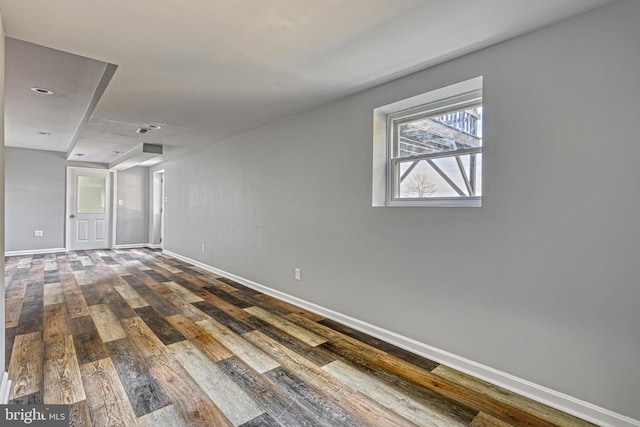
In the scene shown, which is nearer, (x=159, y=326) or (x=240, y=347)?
(x=240, y=347)

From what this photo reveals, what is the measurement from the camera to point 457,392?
1939 mm

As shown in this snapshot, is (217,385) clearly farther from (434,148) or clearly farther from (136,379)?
(434,148)

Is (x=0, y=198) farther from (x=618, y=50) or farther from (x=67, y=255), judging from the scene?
(x=67, y=255)

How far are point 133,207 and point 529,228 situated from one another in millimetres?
9017

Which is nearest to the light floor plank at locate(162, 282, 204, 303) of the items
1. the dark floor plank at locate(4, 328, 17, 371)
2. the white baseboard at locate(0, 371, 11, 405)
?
the dark floor plank at locate(4, 328, 17, 371)

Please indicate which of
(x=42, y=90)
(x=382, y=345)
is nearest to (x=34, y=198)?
(x=42, y=90)

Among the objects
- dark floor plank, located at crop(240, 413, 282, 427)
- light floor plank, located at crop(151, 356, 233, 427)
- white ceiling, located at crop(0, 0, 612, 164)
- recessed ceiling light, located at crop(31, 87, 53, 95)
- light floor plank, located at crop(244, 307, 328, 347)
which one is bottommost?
dark floor plank, located at crop(240, 413, 282, 427)

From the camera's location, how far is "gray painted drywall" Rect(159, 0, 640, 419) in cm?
161

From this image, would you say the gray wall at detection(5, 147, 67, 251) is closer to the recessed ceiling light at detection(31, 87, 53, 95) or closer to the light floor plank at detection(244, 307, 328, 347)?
the recessed ceiling light at detection(31, 87, 53, 95)

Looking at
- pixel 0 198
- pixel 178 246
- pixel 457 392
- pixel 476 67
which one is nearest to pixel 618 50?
pixel 476 67

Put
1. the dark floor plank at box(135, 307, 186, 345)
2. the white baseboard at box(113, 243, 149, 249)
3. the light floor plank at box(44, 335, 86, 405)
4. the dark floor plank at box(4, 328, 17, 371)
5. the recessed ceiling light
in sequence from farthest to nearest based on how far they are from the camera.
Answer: the white baseboard at box(113, 243, 149, 249)
the recessed ceiling light
the dark floor plank at box(135, 307, 186, 345)
the dark floor plank at box(4, 328, 17, 371)
the light floor plank at box(44, 335, 86, 405)

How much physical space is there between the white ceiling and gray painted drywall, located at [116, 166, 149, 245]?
4816mm

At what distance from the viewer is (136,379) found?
203 centimetres

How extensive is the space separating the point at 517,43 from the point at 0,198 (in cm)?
330
